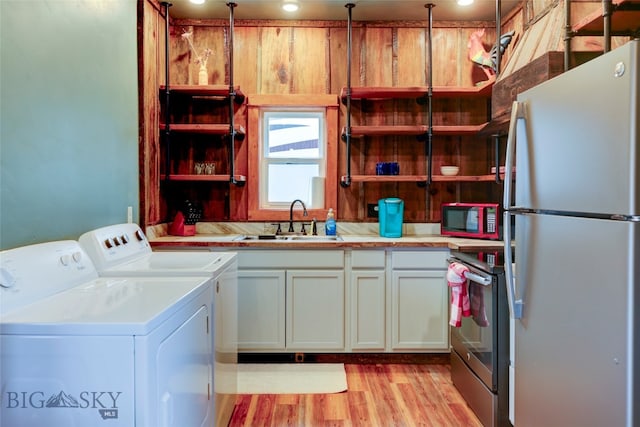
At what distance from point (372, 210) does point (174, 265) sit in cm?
196

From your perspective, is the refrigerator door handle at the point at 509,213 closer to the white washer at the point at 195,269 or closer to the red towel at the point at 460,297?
the red towel at the point at 460,297

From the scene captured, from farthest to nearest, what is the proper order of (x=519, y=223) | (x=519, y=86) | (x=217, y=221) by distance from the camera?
(x=217, y=221), (x=519, y=86), (x=519, y=223)

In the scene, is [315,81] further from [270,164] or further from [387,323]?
[387,323]

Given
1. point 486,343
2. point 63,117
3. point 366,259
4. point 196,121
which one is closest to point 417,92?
point 366,259

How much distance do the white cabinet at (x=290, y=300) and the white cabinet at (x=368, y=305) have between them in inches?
3.6

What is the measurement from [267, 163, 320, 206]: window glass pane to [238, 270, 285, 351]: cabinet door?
2.81 feet

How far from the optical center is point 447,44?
348 centimetres

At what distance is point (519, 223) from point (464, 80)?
2.33 metres

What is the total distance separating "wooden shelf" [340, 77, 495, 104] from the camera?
3.22 m

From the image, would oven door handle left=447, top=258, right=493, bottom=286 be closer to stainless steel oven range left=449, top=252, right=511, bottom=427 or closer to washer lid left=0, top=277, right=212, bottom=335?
stainless steel oven range left=449, top=252, right=511, bottom=427

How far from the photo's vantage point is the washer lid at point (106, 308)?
104 centimetres

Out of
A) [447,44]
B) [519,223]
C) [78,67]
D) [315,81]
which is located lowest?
[519,223]

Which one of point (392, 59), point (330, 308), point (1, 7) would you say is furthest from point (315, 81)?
point (1, 7)

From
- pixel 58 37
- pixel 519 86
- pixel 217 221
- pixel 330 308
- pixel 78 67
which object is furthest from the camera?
→ pixel 217 221
